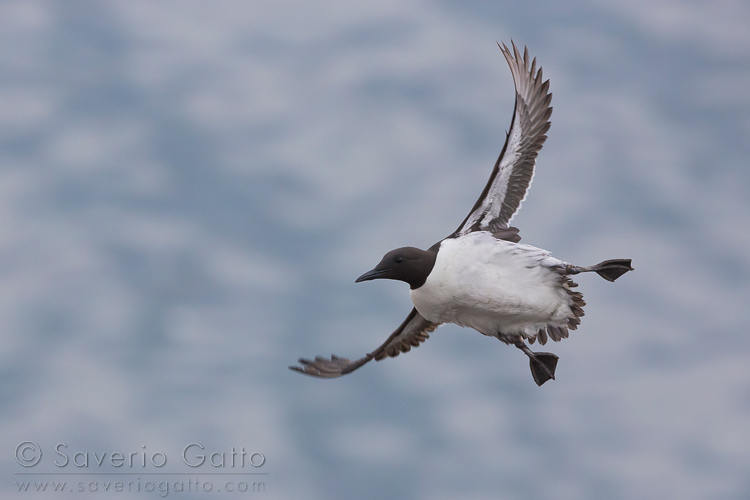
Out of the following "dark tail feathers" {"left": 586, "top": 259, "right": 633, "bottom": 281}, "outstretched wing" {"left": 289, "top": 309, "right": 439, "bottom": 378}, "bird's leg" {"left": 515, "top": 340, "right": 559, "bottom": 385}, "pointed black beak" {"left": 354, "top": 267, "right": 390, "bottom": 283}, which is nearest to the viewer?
"pointed black beak" {"left": 354, "top": 267, "right": 390, "bottom": 283}

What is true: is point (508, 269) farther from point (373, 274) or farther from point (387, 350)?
point (387, 350)

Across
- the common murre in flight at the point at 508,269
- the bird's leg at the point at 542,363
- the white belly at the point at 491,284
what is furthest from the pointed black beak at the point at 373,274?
the bird's leg at the point at 542,363

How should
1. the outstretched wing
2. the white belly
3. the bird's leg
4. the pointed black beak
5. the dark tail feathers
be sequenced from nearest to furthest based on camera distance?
the white belly
the pointed black beak
the dark tail feathers
the bird's leg
the outstretched wing

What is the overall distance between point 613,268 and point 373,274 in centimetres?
300

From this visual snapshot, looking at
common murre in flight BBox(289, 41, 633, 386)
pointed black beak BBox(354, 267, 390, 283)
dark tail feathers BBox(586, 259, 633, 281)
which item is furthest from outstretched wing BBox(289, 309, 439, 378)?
dark tail feathers BBox(586, 259, 633, 281)

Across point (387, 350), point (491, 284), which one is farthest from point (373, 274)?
point (387, 350)

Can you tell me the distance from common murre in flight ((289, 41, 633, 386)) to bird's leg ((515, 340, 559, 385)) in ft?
0.04

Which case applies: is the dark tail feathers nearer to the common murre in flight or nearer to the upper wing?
the common murre in flight

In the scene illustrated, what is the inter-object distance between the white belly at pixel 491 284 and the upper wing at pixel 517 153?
25.8 inches

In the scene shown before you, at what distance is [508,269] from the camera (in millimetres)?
12133

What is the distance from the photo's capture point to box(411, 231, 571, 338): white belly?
12000 mm

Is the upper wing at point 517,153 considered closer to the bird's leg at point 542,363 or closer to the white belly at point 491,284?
the white belly at point 491,284

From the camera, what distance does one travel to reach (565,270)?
12.3m

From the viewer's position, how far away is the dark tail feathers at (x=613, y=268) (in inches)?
493
